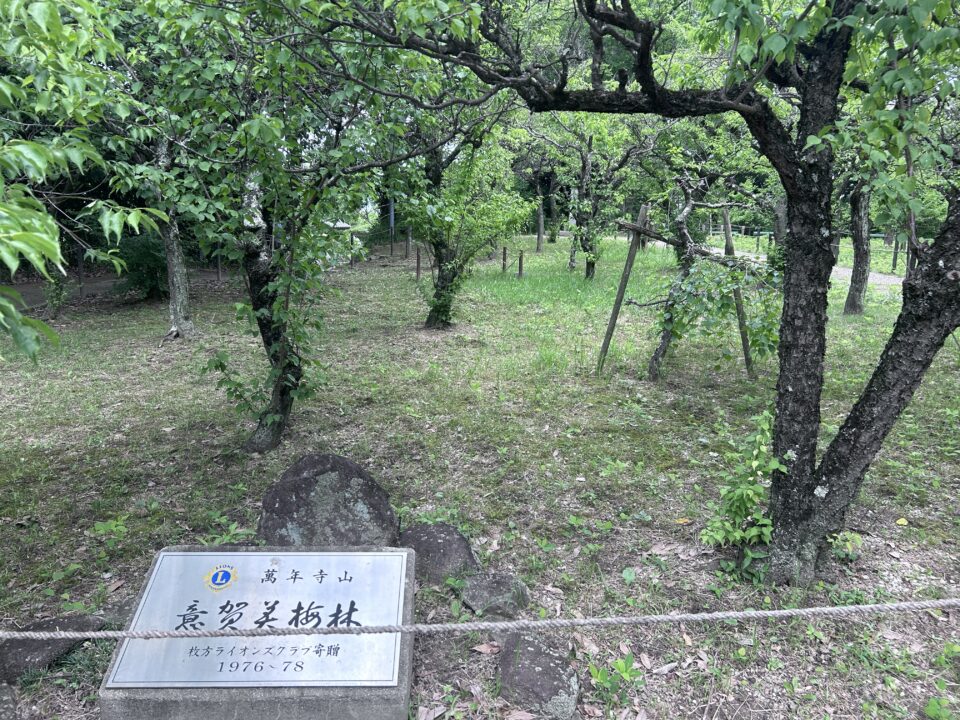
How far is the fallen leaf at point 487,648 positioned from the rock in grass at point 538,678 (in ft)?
0.24

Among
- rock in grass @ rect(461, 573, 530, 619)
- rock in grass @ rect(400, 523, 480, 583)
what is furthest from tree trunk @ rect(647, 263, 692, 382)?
rock in grass @ rect(461, 573, 530, 619)

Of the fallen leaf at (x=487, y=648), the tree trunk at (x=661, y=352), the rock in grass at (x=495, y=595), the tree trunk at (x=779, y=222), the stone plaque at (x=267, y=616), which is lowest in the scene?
the fallen leaf at (x=487, y=648)

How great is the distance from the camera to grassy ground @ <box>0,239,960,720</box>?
3064mm

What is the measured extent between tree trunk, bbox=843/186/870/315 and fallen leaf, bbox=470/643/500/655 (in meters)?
8.10

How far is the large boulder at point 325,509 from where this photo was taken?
380 cm

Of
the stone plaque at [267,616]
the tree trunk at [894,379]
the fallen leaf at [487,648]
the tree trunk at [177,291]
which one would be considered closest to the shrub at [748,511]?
the tree trunk at [894,379]

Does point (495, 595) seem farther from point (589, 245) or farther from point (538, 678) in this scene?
point (589, 245)

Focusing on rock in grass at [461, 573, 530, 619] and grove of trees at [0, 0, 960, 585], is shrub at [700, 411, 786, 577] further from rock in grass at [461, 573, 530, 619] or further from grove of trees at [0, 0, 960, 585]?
rock in grass at [461, 573, 530, 619]

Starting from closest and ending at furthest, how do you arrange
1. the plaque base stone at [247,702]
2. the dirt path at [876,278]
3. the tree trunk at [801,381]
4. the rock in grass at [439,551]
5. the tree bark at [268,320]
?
1. the plaque base stone at [247,702]
2. the tree trunk at [801,381]
3. the rock in grass at [439,551]
4. the tree bark at [268,320]
5. the dirt path at [876,278]

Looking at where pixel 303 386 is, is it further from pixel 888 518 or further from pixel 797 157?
pixel 888 518

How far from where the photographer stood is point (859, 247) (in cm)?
966

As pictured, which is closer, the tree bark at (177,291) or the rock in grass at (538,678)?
the rock in grass at (538,678)

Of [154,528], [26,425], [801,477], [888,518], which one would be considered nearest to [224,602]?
[154,528]

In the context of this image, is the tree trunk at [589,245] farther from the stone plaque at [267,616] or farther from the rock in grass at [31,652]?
the rock in grass at [31,652]
